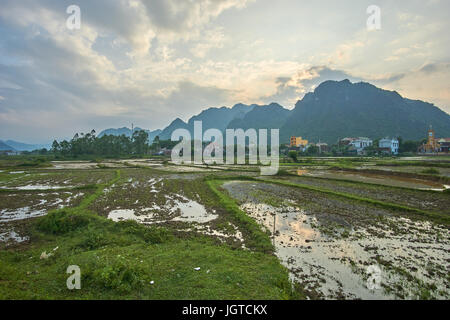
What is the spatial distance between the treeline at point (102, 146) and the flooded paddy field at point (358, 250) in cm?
7505

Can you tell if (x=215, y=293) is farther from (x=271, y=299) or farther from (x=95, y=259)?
(x=95, y=259)

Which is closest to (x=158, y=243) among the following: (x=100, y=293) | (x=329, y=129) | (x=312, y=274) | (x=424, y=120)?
(x=100, y=293)

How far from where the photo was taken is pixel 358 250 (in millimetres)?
7086

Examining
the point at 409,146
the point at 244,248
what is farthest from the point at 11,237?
the point at 409,146

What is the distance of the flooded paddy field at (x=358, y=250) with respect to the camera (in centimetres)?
515

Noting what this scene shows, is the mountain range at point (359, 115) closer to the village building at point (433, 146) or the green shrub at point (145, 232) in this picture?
the village building at point (433, 146)

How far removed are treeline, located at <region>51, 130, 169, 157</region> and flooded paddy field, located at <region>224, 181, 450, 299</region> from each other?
7505cm

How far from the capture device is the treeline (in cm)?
6888

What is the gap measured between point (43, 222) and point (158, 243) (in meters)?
5.64

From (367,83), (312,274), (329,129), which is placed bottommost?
(312,274)

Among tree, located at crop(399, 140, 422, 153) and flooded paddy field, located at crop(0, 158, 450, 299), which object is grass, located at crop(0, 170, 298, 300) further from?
tree, located at crop(399, 140, 422, 153)

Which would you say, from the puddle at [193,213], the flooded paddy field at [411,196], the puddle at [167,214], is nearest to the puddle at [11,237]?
the puddle at [167,214]
